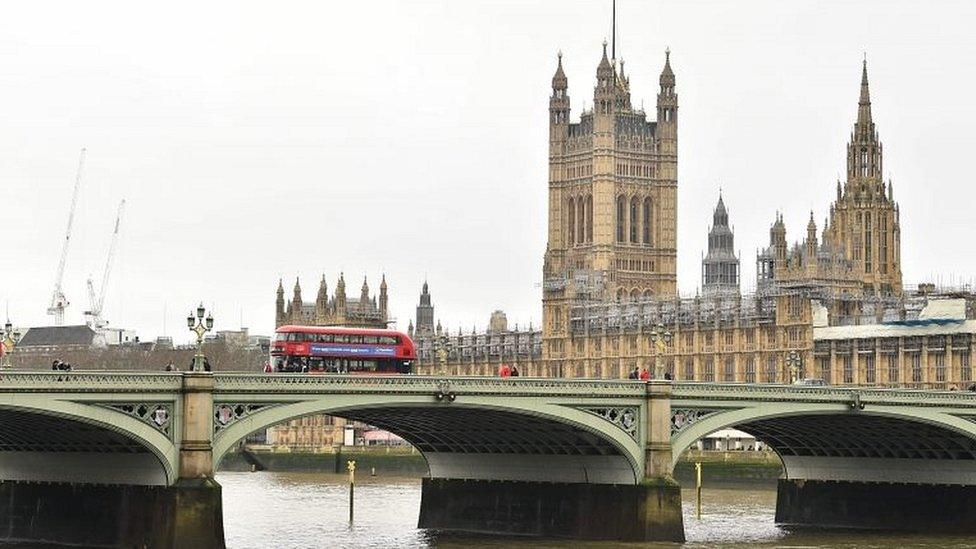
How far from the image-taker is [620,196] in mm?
195875

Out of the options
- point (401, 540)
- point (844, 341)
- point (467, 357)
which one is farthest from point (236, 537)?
point (467, 357)

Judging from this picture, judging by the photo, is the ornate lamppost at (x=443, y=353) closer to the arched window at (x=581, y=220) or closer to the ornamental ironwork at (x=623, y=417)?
the ornamental ironwork at (x=623, y=417)

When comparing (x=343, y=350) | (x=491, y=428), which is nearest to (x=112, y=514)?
(x=491, y=428)

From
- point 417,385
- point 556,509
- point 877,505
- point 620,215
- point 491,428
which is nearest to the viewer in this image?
point 417,385

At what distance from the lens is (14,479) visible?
70438 mm

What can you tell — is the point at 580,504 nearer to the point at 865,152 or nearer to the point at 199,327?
the point at 199,327

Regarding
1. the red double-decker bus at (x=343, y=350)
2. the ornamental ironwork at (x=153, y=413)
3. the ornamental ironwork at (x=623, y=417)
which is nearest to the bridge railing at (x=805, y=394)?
the ornamental ironwork at (x=623, y=417)

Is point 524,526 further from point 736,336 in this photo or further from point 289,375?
point 736,336

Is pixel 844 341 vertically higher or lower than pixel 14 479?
higher

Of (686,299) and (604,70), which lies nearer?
(686,299)

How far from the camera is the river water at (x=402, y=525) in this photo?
73.1 m

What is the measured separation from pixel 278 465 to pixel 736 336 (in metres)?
32.9

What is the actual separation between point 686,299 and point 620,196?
35.5m

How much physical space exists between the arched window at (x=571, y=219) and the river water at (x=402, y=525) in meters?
76.1
